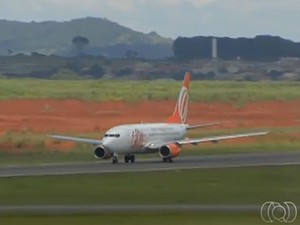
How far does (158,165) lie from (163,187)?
1478 centimetres

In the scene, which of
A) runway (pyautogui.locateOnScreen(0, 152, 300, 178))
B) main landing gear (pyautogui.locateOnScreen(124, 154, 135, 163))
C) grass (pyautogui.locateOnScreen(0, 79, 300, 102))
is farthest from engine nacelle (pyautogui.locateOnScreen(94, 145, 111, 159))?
grass (pyautogui.locateOnScreen(0, 79, 300, 102))

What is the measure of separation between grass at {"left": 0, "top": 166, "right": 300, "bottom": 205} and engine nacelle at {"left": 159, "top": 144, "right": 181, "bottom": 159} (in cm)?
1014

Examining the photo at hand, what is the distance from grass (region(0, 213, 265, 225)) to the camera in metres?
34.0

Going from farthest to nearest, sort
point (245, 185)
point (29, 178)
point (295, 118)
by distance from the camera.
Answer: point (295, 118), point (29, 178), point (245, 185)

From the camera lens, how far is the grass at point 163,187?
142 ft

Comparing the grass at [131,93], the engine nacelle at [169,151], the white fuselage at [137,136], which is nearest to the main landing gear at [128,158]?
the white fuselage at [137,136]

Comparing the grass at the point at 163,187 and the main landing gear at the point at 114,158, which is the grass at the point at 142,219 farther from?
the main landing gear at the point at 114,158

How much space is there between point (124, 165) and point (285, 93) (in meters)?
88.6

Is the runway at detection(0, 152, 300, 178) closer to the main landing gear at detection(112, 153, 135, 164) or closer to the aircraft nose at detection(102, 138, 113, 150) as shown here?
the main landing gear at detection(112, 153, 135, 164)

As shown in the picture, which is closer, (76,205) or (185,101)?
(76,205)

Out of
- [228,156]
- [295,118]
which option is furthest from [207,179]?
[295,118]

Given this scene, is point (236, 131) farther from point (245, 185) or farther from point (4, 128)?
point (245, 185)

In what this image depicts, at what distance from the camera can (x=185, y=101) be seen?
252 ft

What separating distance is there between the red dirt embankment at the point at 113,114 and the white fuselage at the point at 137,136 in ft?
87.4
